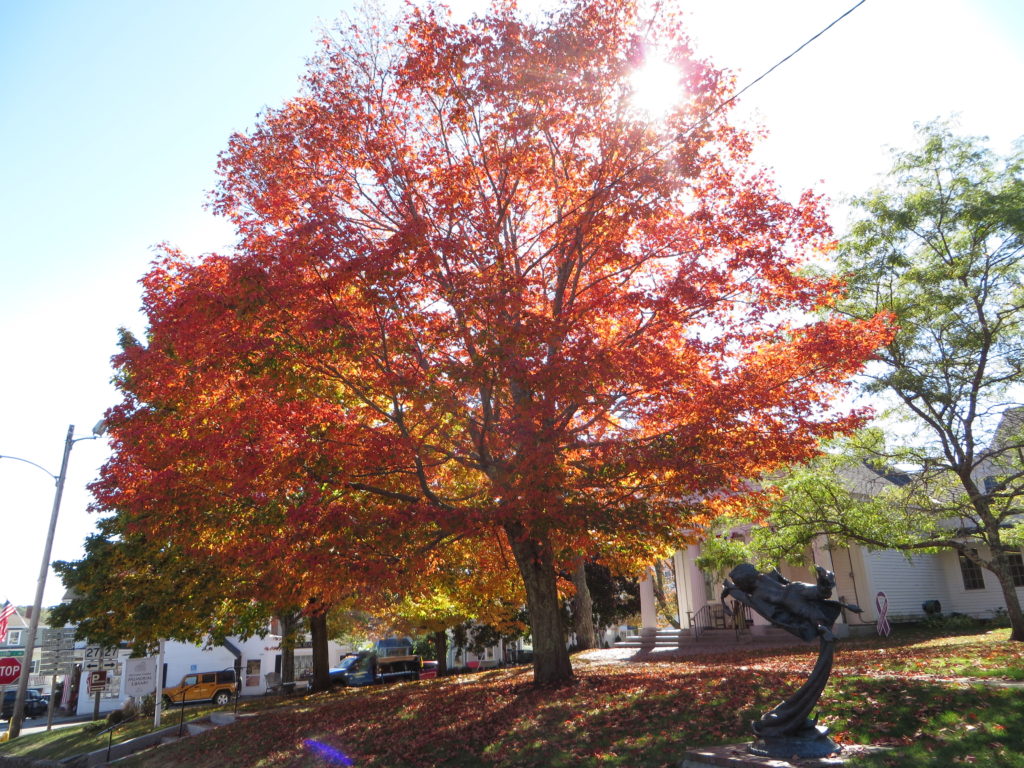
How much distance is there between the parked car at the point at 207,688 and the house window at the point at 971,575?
35114 millimetres

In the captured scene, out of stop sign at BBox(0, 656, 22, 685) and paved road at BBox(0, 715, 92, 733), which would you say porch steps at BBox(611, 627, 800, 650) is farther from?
paved road at BBox(0, 715, 92, 733)

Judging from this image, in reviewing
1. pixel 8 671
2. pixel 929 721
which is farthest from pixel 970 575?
pixel 8 671

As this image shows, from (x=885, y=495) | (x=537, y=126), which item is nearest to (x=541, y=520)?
(x=537, y=126)

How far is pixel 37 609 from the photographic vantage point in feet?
84.4

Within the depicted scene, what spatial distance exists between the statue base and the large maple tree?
15.0 ft

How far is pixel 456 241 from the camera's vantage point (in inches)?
507

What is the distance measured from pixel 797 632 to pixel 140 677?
1851 centimetres

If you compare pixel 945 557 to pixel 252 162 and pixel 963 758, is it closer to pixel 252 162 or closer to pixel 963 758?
pixel 963 758

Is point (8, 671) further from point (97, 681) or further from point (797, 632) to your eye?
point (797, 632)

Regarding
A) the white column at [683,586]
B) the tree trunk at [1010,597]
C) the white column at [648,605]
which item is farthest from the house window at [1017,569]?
the white column at [648,605]

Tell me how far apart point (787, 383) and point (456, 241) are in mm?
6309

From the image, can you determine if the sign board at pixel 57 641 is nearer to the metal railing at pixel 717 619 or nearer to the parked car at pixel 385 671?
the parked car at pixel 385 671

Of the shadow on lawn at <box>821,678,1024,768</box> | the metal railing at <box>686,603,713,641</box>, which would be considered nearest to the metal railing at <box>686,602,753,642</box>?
the metal railing at <box>686,603,713,641</box>

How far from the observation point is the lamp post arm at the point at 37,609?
25078 mm
